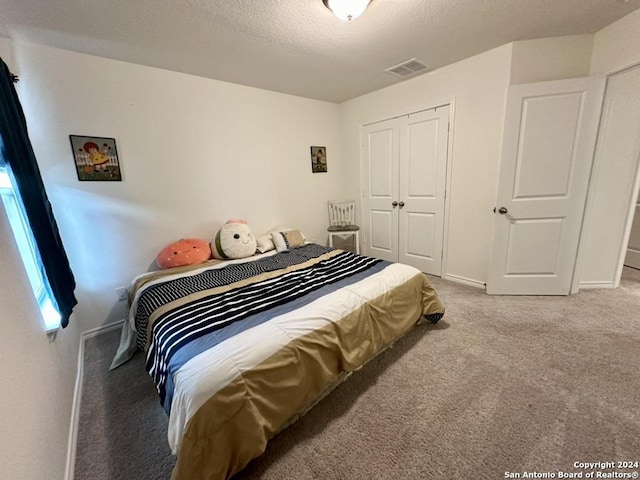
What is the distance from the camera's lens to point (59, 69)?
199cm

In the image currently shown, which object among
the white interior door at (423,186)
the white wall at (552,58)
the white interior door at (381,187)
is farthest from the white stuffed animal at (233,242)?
the white wall at (552,58)

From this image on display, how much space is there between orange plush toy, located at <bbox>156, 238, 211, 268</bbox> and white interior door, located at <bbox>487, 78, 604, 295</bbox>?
117 inches

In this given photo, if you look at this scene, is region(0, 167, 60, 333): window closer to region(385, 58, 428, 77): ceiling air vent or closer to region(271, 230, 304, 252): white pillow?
region(271, 230, 304, 252): white pillow

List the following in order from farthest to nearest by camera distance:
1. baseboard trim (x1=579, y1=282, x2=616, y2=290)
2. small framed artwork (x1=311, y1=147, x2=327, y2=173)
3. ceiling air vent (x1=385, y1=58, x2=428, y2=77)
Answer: small framed artwork (x1=311, y1=147, x2=327, y2=173)
baseboard trim (x1=579, y1=282, x2=616, y2=290)
ceiling air vent (x1=385, y1=58, x2=428, y2=77)

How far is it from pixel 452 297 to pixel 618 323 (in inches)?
47.0

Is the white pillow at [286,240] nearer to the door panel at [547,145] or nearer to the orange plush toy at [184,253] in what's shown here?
the orange plush toy at [184,253]

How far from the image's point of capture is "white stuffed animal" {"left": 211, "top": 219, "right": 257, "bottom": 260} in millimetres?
2613

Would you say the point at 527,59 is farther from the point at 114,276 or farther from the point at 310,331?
the point at 114,276

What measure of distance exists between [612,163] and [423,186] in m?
1.67

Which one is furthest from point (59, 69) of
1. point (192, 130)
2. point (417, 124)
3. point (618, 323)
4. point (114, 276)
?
point (618, 323)

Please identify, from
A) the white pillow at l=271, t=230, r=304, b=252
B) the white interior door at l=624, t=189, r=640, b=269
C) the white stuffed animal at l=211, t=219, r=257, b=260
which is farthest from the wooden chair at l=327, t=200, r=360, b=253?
the white interior door at l=624, t=189, r=640, b=269

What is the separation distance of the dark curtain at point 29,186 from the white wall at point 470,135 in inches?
131

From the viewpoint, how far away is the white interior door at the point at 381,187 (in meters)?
3.41

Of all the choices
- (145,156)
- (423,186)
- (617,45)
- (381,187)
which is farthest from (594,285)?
(145,156)
